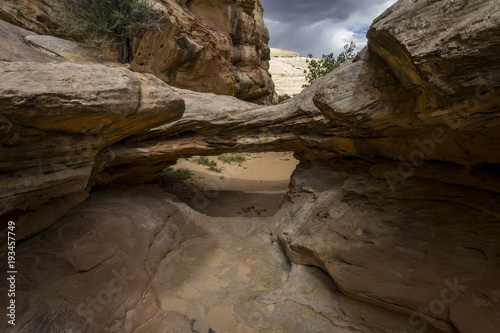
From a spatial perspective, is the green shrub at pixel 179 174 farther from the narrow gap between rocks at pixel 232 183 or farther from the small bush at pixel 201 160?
the small bush at pixel 201 160

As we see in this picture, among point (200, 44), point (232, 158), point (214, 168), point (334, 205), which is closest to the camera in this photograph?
point (334, 205)

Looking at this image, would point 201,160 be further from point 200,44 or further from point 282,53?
point 282,53

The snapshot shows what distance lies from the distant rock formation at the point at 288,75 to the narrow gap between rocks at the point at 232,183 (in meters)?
15.9

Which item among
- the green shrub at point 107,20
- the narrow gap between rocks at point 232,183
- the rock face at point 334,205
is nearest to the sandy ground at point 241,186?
the narrow gap between rocks at point 232,183

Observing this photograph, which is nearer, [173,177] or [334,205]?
[334,205]

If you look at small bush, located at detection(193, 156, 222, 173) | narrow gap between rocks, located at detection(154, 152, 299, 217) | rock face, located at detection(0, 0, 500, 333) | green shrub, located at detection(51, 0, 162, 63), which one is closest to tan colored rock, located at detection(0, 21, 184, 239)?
rock face, located at detection(0, 0, 500, 333)

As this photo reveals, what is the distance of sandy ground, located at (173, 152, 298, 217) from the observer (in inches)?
340

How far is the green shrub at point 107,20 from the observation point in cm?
795

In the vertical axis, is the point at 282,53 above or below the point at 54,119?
above

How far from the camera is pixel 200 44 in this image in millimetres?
11773

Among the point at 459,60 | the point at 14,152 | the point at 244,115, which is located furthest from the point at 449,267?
the point at 14,152

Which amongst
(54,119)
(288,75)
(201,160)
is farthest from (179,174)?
(288,75)

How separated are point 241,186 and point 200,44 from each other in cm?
679

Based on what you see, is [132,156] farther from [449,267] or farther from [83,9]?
[449,267]
